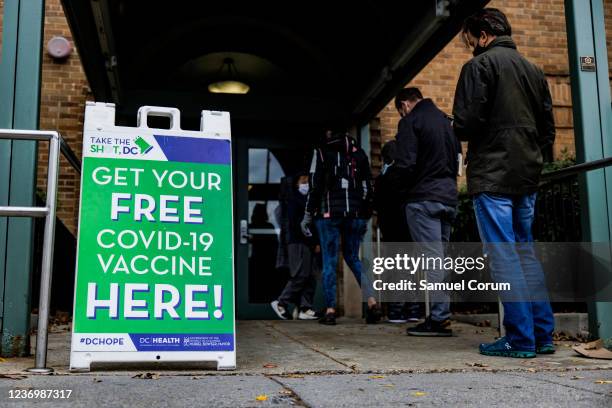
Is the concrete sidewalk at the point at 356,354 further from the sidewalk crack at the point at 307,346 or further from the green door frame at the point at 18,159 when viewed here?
the green door frame at the point at 18,159

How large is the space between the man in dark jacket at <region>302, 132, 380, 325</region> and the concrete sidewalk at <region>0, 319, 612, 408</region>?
196 centimetres

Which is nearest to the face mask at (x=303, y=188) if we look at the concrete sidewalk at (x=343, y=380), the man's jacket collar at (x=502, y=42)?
the concrete sidewalk at (x=343, y=380)

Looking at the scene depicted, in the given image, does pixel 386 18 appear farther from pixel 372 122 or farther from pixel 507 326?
pixel 507 326

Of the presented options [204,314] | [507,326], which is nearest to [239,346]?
[204,314]

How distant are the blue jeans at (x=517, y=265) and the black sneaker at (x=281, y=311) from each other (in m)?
3.74

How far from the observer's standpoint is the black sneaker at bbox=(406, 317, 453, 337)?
495 cm

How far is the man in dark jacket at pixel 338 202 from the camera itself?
618 cm

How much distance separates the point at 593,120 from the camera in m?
4.05

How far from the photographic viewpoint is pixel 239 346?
4328mm

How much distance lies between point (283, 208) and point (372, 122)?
58.1 inches

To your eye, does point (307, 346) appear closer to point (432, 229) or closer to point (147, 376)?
point (432, 229)

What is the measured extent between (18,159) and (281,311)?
410 cm

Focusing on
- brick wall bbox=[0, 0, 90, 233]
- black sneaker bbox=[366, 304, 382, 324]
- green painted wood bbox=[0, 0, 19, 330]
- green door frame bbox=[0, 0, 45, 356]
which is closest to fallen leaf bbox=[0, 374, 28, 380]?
green door frame bbox=[0, 0, 45, 356]

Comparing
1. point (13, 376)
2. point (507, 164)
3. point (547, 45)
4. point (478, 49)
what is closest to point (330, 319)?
point (507, 164)
